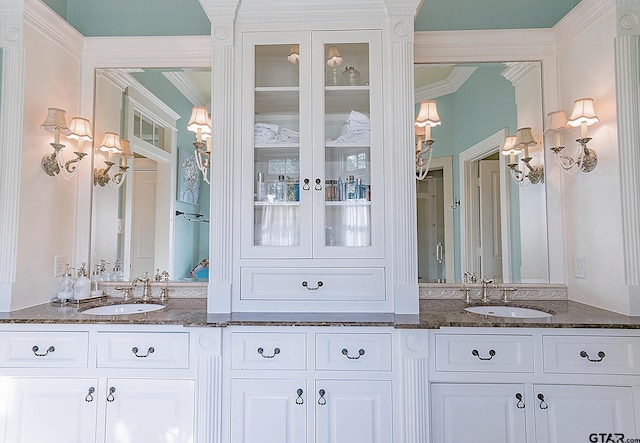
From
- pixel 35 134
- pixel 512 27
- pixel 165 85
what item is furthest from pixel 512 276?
pixel 35 134

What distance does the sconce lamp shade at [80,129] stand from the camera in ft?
6.77

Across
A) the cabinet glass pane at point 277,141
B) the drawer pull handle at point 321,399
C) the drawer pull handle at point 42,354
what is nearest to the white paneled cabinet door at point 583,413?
the drawer pull handle at point 321,399

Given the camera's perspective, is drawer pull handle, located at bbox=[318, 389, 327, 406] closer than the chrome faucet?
Yes

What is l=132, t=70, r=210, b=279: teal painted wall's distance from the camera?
220 cm

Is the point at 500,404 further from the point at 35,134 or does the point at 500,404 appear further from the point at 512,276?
the point at 35,134

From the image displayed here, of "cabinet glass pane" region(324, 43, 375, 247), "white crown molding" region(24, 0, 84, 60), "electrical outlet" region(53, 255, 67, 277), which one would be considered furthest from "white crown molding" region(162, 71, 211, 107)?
"electrical outlet" region(53, 255, 67, 277)

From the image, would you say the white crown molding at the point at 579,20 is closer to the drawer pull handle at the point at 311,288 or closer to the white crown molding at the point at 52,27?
the drawer pull handle at the point at 311,288

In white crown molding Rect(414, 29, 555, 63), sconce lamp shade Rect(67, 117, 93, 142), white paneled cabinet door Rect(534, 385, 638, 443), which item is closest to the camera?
white paneled cabinet door Rect(534, 385, 638, 443)

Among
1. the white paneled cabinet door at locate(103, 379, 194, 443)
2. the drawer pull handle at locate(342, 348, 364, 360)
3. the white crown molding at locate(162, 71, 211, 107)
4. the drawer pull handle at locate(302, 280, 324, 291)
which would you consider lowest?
the white paneled cabinet door at locate(103, 379, 194, 443)

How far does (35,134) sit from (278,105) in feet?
4.31

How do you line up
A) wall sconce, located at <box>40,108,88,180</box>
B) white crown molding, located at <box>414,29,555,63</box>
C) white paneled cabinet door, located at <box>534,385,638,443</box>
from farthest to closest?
white crown molding, located at <box>414,29,555,63</box> → wall sconce, located at <box>40,108,88,180</box> → white paneled cabinet door, located at <box>534,385,638,443</box>

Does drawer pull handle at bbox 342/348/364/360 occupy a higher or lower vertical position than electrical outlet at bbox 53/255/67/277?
lower

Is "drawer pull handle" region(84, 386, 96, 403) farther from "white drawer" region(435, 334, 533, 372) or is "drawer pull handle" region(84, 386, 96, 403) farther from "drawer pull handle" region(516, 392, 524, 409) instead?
"drawer pull handle" region(516, 392, 524, 409)

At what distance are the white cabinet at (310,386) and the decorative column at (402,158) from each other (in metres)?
0.29
